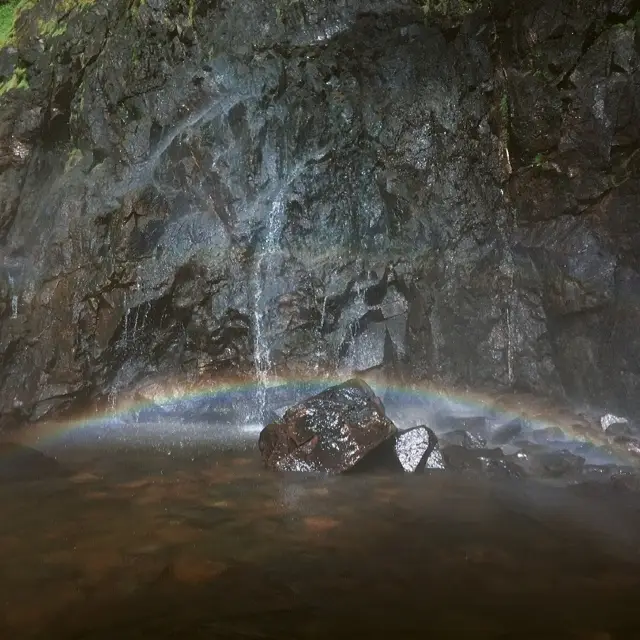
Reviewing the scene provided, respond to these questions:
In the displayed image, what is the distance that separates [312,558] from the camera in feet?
17.3

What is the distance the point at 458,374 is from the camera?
1206 centimetres

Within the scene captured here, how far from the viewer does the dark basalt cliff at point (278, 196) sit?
38.6 feet

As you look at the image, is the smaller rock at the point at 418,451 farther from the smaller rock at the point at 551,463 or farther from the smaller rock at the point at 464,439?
the smaller rock at the point at 551,463

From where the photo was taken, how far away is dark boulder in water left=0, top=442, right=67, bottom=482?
8.03m

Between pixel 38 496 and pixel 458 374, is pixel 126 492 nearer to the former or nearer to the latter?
pixel 38 496

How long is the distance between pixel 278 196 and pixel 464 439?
22.0 ft

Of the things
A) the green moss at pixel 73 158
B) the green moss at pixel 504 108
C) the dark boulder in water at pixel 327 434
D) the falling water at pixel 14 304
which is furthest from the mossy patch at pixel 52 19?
the dark boulder in water at pixel 327 434

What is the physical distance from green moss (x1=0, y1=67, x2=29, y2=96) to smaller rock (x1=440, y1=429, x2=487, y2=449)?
12.2m

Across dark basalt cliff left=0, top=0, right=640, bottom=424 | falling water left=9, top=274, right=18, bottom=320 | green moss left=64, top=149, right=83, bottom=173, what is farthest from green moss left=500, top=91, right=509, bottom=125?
falling water left=9, top=274, right=18, bottom=320

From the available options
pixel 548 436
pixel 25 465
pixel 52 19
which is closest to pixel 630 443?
pixel 548 436

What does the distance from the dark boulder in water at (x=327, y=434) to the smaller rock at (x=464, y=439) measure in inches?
57.8

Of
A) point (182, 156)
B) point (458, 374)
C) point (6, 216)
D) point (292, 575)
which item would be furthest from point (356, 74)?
point (292, 575)

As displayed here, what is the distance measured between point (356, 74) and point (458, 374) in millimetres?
7090

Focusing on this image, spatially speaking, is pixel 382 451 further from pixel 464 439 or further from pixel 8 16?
pixel 8 16
